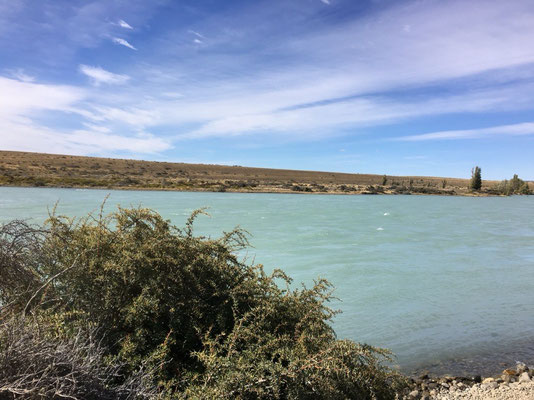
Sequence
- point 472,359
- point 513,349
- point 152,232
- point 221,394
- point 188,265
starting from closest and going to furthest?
point 221,394
point 188,265
point 152,232
point 472,359
point 513,349

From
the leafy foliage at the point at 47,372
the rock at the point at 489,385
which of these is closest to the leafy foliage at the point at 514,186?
the rock at the point at 489,385

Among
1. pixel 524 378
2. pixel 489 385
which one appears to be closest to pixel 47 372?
pixel 489 385

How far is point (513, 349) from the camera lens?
6.61 m

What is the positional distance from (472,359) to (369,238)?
11679mm

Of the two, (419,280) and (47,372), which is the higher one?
(47,372)

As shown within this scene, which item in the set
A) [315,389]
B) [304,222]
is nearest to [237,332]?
[315,389]

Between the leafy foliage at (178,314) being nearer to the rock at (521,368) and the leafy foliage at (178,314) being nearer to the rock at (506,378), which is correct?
the rock at (506,378)

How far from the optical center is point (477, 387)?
516 centimetres

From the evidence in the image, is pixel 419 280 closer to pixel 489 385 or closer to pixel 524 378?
pixel 524 378

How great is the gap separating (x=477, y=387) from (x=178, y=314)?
14.6 ft

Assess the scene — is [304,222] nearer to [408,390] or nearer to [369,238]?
[369,238]

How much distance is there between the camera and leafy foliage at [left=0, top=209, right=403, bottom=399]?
3074 mm

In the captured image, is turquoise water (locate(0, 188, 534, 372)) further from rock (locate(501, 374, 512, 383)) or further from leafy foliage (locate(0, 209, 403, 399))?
leafy foliage (locate(0, 209, 403, 399))

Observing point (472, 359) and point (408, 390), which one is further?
point (472, 359)
